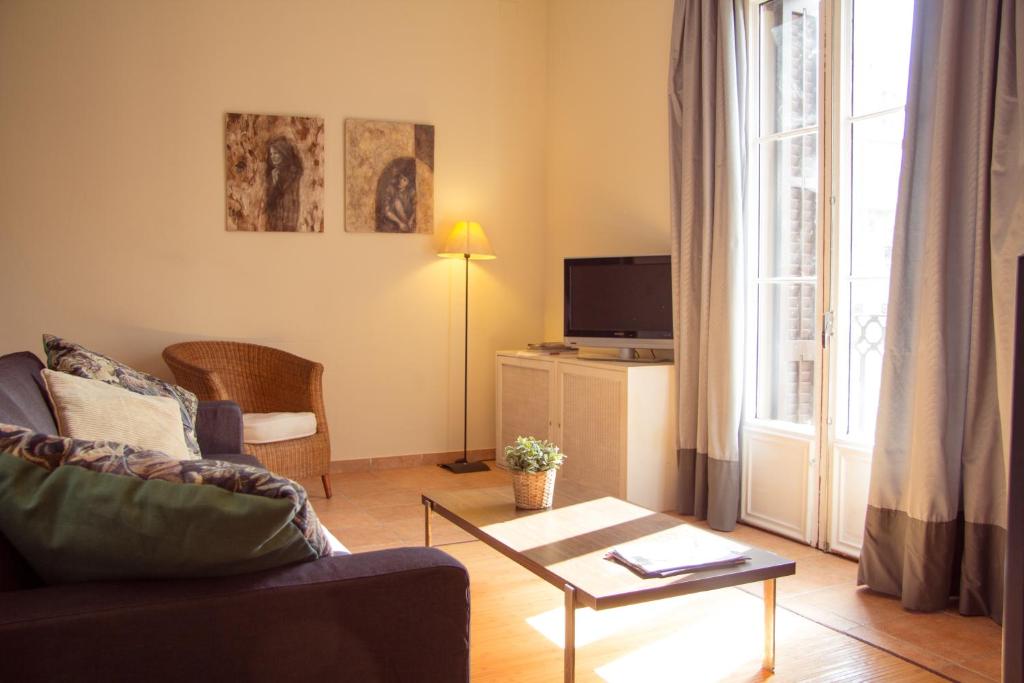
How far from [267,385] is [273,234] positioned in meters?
0.88

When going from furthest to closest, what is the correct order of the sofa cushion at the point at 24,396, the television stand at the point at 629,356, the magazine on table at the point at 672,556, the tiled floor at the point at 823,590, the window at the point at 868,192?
the television stand at the point at 629,356 < the window at the point at 868,192 < the tiled floor at the point at 823,590 < the magazine on table at the point at 672,556 < the sofa cushion at the point at 24,396

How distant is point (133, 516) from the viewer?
1344 mm

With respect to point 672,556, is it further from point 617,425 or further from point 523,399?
point 523,399

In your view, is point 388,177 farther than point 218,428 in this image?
Yes

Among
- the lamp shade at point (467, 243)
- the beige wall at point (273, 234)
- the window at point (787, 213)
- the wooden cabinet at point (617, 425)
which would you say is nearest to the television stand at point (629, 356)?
the wooden cabinet at point (617, 425)

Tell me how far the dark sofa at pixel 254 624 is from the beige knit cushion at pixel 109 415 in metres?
1.06

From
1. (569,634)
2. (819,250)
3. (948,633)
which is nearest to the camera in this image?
(569,634)

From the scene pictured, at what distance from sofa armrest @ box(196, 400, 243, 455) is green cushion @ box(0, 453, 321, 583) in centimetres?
211

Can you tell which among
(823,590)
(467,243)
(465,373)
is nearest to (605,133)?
(467,243)

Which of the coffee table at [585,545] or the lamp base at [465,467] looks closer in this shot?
the coffee table at [585,545]

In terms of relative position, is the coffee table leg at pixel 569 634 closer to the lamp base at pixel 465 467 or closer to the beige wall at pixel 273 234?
the lamp base at pixel 465 467

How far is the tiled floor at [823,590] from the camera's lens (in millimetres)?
2604

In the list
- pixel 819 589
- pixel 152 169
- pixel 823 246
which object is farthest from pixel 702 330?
pixel 152 169

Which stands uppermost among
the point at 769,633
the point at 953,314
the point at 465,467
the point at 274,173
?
Answer: the point at 274,173
